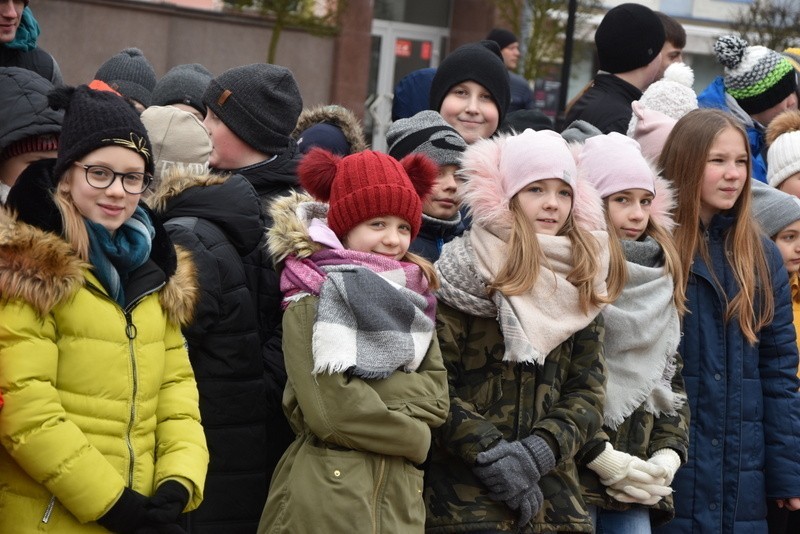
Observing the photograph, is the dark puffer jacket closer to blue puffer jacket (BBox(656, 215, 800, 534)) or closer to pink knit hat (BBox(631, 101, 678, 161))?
blue puffer jacket (BBox(656, 215, 800, 534))

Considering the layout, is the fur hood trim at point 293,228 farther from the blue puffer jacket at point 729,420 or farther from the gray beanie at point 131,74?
the gray beanie at point 131,74

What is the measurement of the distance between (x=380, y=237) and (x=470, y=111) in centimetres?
178

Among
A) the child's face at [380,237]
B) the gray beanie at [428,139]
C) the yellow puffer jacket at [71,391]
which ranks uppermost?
the gray beanie at [428,139]

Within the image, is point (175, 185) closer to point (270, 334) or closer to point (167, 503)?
point (270, 334)

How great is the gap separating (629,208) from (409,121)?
106 centimetres

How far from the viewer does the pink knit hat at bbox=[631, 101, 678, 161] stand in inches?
235

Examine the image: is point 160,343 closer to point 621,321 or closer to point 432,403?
point 432,403

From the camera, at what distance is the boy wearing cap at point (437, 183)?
5.07 metres

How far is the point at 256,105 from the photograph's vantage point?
204 inches

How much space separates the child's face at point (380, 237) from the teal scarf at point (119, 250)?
0.75 meters

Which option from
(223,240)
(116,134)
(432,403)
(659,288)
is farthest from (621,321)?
(116,134)

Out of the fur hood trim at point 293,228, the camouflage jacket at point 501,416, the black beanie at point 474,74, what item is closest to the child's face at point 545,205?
the camouflage jacket at point 501,416

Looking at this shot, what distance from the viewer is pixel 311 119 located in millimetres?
6559

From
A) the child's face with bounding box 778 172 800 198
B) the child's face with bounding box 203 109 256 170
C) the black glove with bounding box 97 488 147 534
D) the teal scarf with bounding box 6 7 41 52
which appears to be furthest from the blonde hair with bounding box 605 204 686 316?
the teal scarf with bounding box 6 7 41 52
